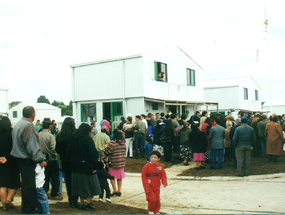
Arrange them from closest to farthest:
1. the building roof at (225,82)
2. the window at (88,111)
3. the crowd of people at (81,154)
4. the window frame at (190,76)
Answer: the crowd of people at (81,154) < the window at (88,111) < the window frame at (190,76) < the building roof at (225,82)

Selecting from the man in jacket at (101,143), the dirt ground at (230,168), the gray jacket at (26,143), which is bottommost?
the dirt ground at (230,168)

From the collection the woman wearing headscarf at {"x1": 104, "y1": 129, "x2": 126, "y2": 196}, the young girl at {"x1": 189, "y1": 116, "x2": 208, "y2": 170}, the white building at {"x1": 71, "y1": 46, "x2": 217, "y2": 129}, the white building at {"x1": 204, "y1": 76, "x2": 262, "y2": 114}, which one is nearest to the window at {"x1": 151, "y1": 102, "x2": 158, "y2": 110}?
the white building at {"x1": 71, "y1": 46, "x2": 217, "y2": 129}

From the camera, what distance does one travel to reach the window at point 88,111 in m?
20.4

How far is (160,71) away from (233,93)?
17836 millimetres

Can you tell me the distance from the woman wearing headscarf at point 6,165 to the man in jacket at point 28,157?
20.3 inches

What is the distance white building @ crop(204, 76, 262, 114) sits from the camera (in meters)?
34.7

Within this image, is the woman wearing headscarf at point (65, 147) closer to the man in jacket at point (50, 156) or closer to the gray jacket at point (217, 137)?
the man in jacket at point (50, 156)

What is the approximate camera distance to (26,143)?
5.20 m

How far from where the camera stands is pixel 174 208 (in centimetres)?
658

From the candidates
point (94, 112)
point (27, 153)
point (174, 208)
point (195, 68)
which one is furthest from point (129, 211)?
point (195, 68)

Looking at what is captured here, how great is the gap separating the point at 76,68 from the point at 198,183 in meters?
14.9

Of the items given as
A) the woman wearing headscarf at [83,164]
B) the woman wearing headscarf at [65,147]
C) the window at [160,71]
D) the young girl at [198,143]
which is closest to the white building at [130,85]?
the window at [160,71]

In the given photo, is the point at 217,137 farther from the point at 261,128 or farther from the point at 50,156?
the point at 50,156

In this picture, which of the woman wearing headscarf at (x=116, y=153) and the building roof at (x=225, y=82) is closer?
the woman wearing headscarf at (x=116, y=153)
